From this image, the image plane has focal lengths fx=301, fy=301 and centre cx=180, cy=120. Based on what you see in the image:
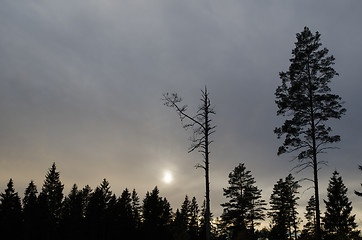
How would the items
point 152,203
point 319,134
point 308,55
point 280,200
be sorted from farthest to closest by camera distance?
point 152,203, point 280,200, point 308,55, point 319,134

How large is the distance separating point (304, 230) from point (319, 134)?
57.2m

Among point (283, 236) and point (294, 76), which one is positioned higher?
point (294, 76)

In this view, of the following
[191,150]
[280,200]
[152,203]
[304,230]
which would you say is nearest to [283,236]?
[280,200]

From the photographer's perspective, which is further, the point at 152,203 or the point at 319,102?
the point at 152,203

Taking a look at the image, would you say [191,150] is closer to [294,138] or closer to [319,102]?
[294,138]

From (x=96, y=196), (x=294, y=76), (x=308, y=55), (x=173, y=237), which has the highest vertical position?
(x=308, y=55)

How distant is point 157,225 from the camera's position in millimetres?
58906

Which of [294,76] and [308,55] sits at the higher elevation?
[308,55]

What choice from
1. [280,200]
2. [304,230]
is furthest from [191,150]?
[304,230]

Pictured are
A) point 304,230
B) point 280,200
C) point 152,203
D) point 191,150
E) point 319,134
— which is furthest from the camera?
point 304,230

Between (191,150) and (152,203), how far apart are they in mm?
46137

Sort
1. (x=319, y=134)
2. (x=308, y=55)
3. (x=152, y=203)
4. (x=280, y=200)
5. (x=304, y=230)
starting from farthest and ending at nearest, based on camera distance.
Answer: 1. (x=304, y=230)
2. (x=152, y=203)
3. (x=280, y=200)
4. (x=308, y=55)
5. (x=319, y=134)

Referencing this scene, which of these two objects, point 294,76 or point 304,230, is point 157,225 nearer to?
point 304,230

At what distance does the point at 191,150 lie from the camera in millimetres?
18547
